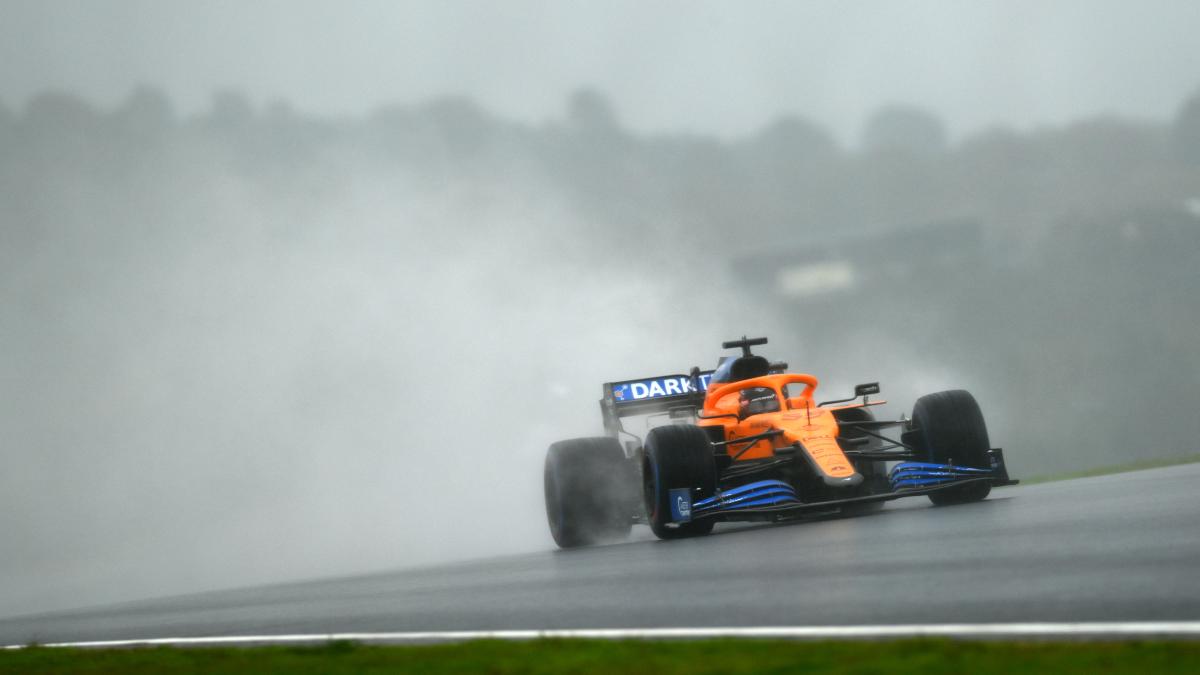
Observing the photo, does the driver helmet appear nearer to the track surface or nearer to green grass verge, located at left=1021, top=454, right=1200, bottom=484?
the track surface

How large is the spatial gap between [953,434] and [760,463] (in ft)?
6.05

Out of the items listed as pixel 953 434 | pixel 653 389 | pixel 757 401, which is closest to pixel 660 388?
pixel 653 389

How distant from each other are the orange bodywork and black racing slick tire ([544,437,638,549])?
1.09 meters

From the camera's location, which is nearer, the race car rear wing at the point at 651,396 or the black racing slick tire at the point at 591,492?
the black racing slick tire at the point at 591,492

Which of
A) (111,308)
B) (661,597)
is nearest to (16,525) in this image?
(111,308)

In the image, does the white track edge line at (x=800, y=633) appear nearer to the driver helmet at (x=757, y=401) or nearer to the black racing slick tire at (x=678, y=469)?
the black racing slick tire at (x=678, y=469)

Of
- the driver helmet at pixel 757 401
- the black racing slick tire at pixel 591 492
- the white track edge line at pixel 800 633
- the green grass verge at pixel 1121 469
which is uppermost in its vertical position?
the driver helmet at pixel 757 401

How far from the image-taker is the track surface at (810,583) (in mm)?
7156

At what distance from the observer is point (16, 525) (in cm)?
3356

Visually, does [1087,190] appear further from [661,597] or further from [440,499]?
[661,597]

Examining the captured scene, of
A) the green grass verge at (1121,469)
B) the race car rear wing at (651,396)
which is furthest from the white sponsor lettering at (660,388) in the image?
the green grass verge at (1121,469)

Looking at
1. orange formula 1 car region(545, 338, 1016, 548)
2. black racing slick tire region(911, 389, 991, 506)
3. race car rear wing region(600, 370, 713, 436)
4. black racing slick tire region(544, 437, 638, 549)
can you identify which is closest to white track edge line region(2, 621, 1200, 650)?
orange formula 1 car region(545, 338, 1016, 548)

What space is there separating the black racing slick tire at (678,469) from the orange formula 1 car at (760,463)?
12 millimetres

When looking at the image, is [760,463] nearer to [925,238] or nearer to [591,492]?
[591,492]
